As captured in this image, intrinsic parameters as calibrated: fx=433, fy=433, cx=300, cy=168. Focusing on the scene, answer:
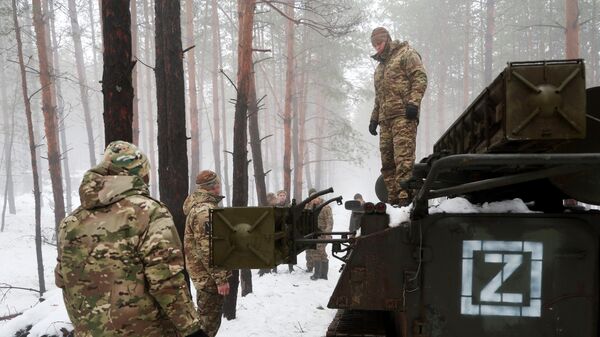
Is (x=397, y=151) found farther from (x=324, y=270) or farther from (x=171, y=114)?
(x=324, y=270)

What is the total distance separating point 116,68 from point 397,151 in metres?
3.35

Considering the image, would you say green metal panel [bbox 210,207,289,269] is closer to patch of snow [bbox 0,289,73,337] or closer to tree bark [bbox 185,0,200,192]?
patch of snow [bbox 0,289,73,337]

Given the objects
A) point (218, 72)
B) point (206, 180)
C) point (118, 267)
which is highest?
point (218, 72)

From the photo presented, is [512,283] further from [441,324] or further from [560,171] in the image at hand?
[560,171]

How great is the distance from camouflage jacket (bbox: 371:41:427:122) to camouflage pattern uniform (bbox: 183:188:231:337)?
237 centimetres

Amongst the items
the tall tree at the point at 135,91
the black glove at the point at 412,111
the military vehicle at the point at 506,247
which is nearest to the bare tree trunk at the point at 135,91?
the tall tree at the point at 135,91

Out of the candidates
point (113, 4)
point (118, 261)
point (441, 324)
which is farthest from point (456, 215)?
point (113, 4)

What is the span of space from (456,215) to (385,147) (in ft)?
8.05

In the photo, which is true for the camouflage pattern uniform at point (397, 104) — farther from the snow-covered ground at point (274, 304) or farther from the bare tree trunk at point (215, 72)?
the bare tree trunk at point (215, 72)

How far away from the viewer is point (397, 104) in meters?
4.91

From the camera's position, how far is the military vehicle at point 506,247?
2.51 metres

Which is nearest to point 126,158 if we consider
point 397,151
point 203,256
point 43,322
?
point 203,256

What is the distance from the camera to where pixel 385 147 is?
504 centimetres

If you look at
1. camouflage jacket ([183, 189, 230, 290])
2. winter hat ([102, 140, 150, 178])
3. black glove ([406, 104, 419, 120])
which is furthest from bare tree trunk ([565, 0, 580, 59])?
winter hat ([102, 140, 150, 178])
